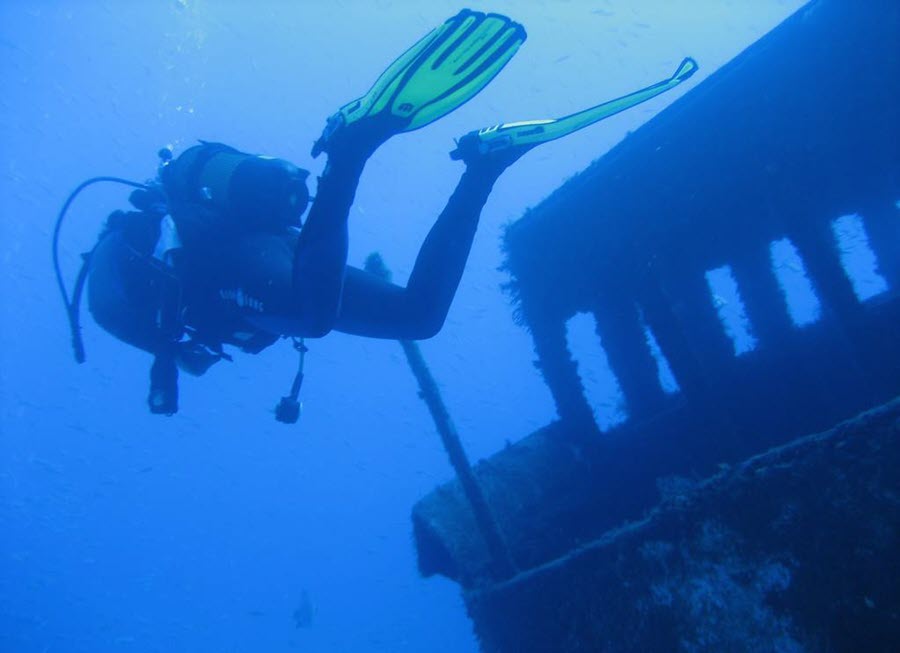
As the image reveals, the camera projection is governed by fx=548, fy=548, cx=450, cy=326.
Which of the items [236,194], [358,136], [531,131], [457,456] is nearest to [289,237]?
[236,194]

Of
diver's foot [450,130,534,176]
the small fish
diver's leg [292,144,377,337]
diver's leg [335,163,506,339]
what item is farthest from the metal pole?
the small fish

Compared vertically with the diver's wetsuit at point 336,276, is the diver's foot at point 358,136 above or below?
above

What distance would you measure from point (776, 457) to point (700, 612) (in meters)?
1.22

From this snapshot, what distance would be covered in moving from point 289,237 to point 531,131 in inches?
63.7

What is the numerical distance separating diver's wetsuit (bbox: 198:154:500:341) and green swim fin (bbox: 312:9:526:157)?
0.29m

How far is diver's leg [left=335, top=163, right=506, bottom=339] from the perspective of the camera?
3.23 metres

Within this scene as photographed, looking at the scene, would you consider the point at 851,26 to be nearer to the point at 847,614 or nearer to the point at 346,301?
the point at 847,614

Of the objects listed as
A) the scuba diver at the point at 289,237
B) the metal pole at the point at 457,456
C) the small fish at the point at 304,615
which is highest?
the scuba diver at the point at 289,237

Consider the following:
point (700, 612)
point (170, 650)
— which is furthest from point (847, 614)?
point (170, 650)

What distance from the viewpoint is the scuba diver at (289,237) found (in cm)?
271

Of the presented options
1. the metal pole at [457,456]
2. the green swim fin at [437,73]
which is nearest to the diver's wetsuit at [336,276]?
the green swim fin at [437,73]

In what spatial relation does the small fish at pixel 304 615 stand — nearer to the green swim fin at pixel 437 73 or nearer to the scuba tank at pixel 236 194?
the scuba tank at pixel 236 194

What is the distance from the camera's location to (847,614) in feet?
10.6

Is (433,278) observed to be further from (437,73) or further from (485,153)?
(437,73)
